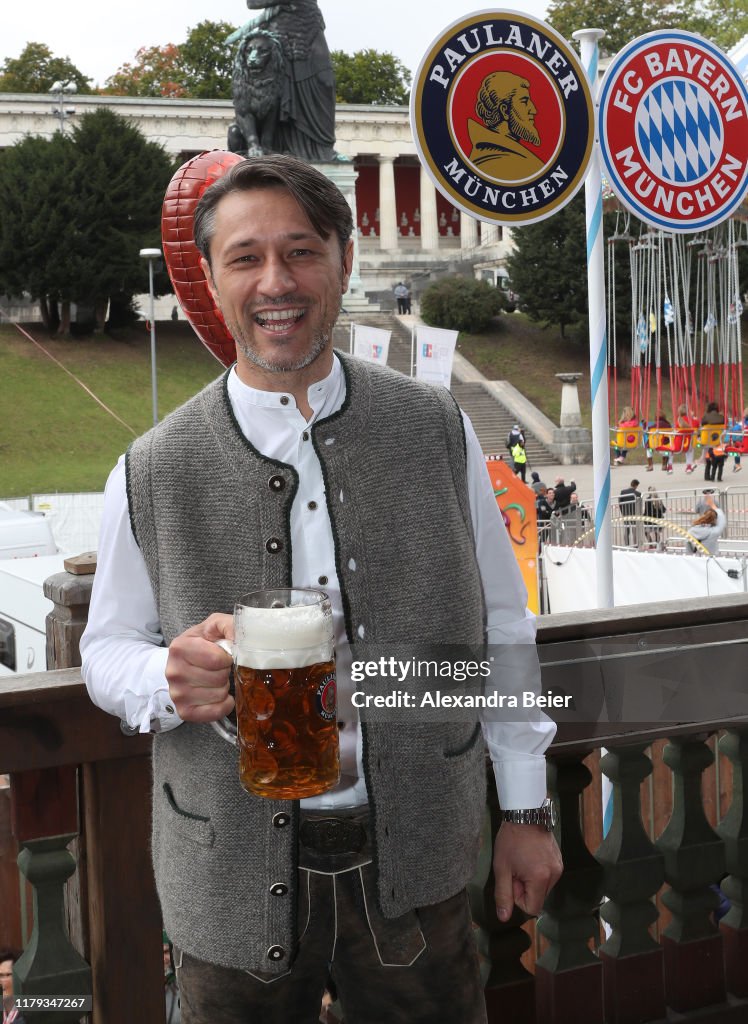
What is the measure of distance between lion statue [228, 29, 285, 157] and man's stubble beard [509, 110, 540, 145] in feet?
72.5

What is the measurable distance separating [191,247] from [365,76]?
214ft

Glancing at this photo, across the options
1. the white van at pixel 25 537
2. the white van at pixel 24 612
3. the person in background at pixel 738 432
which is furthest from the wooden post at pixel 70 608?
the person in background at pixel 738 432

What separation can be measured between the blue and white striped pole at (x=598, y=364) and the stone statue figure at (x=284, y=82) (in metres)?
21.7

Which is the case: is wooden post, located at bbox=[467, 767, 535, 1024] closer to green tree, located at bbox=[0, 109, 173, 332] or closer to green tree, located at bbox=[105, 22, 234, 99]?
green tree, located at bbox=[0, 109, 173, 332]

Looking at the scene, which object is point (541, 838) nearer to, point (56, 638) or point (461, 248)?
point (56, 638)

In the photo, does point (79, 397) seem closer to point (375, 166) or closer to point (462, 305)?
point (462, 305)

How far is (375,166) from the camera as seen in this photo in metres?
64.1

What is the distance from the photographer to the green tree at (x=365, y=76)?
6488cm

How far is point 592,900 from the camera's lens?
254 cm

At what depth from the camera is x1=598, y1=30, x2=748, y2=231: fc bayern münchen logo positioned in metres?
5.01

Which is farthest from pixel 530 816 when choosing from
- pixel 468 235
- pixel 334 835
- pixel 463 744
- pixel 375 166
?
pixel 375 166

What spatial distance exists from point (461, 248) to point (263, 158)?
198 feet

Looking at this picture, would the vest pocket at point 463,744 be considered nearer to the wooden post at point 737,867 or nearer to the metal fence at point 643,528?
the wooden post at point 737,867

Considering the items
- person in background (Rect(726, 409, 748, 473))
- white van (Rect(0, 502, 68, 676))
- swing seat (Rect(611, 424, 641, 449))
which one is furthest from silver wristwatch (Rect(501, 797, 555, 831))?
swing seat (Rect(611, 424, 641, 449))
